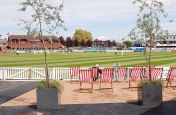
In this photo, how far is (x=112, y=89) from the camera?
25672mm

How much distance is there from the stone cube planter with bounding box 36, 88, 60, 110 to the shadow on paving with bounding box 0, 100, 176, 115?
0.32 meters

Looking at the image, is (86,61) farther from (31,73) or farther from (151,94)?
(151,94)

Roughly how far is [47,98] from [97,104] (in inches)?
101

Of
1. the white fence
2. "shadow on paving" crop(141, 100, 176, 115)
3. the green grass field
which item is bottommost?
the green grass field

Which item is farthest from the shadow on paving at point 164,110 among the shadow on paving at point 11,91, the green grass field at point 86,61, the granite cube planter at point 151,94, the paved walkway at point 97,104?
the green grass field at point 86,61

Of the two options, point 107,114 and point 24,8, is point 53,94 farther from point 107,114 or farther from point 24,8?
point 24,8

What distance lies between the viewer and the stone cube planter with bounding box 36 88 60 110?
18.1 metres

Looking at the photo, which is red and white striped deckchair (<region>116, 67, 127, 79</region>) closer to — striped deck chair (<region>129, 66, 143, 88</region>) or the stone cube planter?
striped deck chair (<region>129, 66, 143, 88</region>)

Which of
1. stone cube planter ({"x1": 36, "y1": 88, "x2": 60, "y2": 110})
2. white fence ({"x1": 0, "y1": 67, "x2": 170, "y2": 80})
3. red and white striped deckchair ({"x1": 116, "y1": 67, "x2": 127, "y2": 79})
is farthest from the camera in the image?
white fence ({"x1": 0, "y1": 67, "x2": 170, "y2": 80})

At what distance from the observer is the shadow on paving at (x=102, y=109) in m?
Answer: 17.2

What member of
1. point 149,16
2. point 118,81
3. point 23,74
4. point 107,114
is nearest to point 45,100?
point 107,114

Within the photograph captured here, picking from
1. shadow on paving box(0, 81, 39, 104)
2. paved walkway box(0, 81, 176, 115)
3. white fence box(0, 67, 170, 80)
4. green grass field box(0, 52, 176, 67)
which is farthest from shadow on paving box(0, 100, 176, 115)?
green grass field box(0, 52, 176, 67)

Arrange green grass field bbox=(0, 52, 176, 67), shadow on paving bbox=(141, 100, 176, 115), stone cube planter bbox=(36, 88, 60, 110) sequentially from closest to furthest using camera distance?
Answer: shadow on paving bbox=(141, 100, 176, 115)
stone cube planter bbox=(36, 88, 60, 110)
green grass field bbox=(0, 52, 176, 67)

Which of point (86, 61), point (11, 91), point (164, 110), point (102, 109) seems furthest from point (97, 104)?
point (86, 61)
